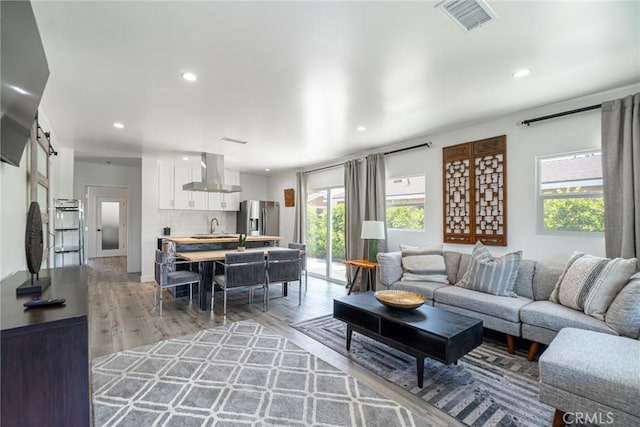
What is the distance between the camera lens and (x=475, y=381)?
7.75ft

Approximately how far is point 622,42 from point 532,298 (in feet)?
7.76

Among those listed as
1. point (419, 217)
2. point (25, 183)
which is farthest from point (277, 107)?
point (419, 217)

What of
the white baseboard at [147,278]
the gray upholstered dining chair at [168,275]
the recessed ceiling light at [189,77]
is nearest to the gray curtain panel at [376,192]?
the gray upholstered dining chair at [168,275]

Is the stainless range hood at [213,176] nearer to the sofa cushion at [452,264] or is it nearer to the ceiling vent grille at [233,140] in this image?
the ceiling vent grille at [233,140]

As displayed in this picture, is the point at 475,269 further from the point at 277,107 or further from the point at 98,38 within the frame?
the point at 98,38

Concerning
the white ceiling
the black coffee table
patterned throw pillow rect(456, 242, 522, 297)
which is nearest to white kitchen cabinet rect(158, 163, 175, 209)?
the white ceiling

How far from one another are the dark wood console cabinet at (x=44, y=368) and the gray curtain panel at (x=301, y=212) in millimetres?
5620

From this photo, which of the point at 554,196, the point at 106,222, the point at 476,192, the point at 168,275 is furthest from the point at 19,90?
the point at 106,222

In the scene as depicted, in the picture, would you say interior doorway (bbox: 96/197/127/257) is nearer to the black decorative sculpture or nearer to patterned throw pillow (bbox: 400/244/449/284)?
the black decorative sculpture

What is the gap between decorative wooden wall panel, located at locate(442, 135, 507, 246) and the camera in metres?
3.68

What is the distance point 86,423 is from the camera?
1271mm

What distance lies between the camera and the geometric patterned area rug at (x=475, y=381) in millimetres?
1970

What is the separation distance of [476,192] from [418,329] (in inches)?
93.2

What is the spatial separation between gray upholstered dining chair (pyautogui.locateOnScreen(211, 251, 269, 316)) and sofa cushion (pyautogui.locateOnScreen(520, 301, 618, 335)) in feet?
10.1
